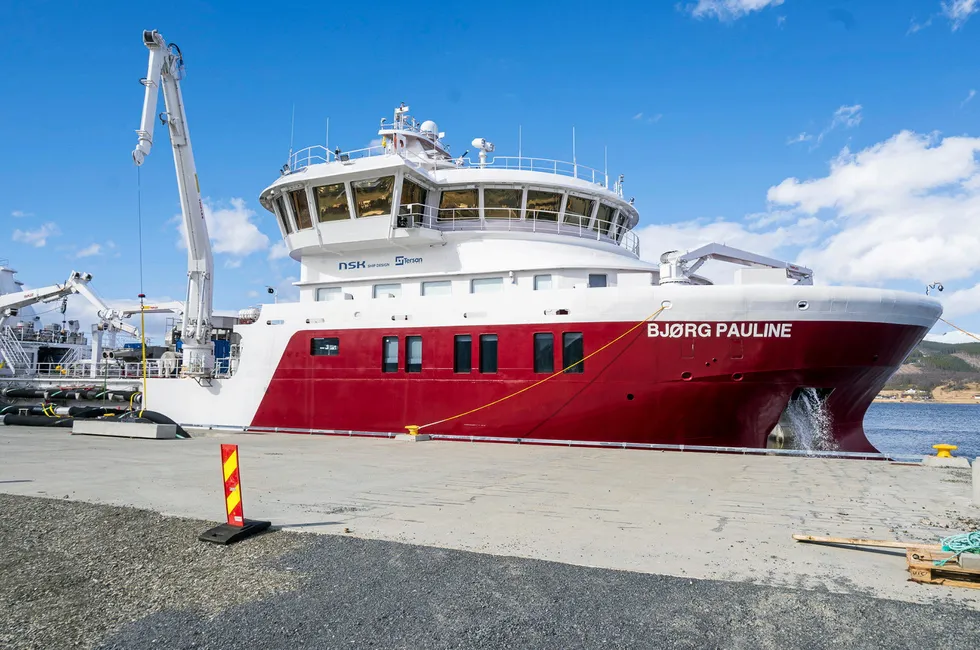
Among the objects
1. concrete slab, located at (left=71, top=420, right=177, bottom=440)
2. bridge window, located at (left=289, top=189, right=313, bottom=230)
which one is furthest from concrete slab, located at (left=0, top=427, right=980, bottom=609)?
bridge window, located at (left=289, top=189, right=313, bottom=230)

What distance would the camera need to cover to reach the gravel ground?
11.1 feet

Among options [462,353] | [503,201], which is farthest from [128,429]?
[503,201]

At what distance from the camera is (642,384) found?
39.8ft

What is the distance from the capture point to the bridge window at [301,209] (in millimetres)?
16875

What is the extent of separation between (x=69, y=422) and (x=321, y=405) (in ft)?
→ 24.3

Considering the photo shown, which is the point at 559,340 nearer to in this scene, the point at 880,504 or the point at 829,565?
the point at 880,504

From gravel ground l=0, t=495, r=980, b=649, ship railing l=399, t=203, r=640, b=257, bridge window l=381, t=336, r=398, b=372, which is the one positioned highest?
ship railing l=399, t=203, r=640, b=257

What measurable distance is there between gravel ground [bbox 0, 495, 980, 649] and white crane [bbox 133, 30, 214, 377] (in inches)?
554

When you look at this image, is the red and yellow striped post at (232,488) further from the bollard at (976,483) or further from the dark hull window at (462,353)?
the dark hull window at (462,353)

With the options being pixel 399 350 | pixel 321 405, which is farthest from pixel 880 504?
pixel 321 405

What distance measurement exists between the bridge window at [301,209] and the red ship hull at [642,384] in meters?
4.13

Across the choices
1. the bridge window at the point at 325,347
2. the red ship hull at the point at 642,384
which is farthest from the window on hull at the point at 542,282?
the bridge window at the point at 325,347

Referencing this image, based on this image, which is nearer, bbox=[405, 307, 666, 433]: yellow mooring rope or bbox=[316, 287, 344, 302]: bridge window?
bbox=[405, 307, 666, 433]: yellow mooring rope

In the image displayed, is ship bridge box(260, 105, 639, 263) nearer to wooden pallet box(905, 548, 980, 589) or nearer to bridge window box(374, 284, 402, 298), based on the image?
bridge window box(374, 284, 402, 298)
